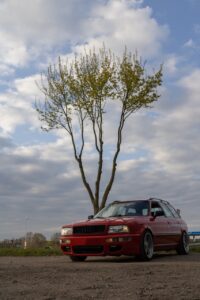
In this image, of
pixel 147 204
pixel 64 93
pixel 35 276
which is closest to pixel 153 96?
pixel 64 93

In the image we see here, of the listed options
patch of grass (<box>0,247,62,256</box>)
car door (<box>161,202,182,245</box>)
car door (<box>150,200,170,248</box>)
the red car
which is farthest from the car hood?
patch of grass (<box>0,247,62,256</box>)

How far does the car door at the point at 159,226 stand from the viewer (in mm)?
13641

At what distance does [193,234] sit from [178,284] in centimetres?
1831

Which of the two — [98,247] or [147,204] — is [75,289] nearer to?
[98,247]

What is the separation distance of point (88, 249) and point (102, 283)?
4.84 m

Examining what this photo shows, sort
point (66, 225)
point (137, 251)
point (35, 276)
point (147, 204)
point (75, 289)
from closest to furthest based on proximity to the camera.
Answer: point (75, 289)
point (35, 276)
point (137, 251)
point (66, 225)
point (147, 204)

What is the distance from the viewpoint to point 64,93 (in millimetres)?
21156

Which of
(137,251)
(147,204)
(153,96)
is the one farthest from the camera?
(153,96)

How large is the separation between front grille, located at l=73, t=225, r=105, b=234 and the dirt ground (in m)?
2.44

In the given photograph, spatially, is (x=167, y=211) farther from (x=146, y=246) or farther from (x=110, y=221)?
(x=110, y=221)

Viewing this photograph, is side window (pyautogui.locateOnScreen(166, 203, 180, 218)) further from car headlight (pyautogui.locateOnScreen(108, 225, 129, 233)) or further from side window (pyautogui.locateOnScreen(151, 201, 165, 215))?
car headlight (pyautogui.locateOnScreen(108, 225, 129, 233))

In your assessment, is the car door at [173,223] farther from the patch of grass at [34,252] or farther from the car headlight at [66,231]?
the patch of grass at [34,252]

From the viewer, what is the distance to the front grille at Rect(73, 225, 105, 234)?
1266 cm

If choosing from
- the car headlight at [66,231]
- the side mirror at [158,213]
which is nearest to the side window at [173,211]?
the side mirror at [158,213]
